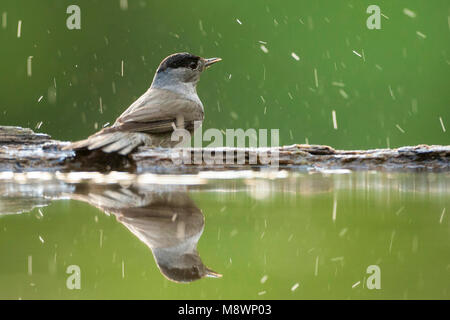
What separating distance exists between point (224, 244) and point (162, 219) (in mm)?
367

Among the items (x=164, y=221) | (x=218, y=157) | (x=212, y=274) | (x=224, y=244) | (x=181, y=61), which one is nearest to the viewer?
(x=212, y=274)

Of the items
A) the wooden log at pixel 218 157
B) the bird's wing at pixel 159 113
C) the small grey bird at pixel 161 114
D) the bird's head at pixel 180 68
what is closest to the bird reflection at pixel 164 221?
the wooden log at pixel 218 157

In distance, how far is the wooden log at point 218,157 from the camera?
3945 millimetres

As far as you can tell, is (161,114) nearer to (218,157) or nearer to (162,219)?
(218,157)

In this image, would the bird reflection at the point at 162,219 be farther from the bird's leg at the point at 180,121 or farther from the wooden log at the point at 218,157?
the bird's leg at the point at 180,121

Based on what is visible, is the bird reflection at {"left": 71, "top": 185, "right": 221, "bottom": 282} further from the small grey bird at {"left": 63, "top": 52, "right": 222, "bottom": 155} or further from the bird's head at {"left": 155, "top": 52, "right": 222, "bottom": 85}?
the bird's head at {"left": 155, "top": 52, "right": 222, "bottom": 85}

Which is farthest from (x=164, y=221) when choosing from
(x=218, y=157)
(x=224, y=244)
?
(x=218, y=157)

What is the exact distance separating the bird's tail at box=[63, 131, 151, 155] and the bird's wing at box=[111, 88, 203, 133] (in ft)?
0.19

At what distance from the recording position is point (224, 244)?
160cm

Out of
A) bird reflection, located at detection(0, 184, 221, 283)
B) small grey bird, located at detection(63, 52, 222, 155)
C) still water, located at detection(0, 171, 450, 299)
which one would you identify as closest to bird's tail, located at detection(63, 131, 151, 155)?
small grey bird, located at detection(63, 52, 222, 155)

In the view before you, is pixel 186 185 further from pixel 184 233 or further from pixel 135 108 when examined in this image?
pixel 135 108

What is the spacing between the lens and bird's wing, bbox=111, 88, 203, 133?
460 cm
